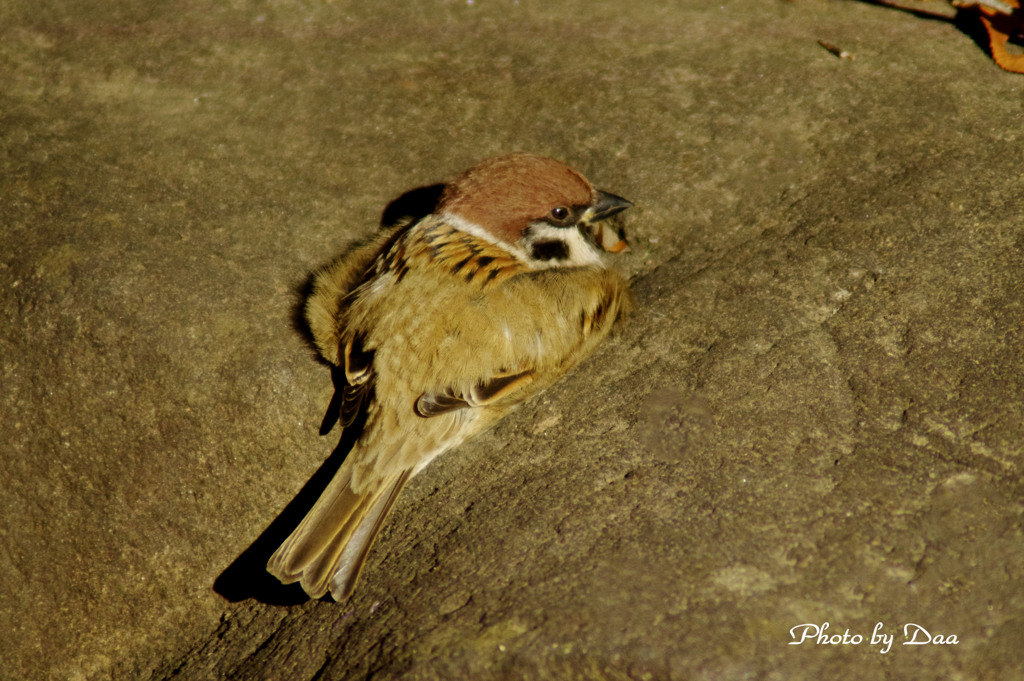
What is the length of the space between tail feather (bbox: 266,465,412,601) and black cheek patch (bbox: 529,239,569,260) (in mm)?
1034

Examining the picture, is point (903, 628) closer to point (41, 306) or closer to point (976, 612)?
point (976, 612)

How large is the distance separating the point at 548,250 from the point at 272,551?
1.54m

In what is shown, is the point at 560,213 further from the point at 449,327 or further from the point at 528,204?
the point at 449,327

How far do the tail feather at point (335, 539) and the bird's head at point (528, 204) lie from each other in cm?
102

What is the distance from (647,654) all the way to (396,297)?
1528 mm

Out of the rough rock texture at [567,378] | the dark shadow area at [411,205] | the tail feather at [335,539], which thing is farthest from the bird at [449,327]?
the dark shadow area at [411,205]

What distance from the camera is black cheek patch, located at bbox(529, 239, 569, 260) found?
330cm

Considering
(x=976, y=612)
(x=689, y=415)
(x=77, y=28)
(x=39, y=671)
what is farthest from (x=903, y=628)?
(x=77, y=28)

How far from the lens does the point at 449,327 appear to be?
9.52ft

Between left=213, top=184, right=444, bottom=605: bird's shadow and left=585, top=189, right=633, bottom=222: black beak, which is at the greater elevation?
left=585, top=189, right=633, bottom=222: black beak

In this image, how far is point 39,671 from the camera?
9.57 ft

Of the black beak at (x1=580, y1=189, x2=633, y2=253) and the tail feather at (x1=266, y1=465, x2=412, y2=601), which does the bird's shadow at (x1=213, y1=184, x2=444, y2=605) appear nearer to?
the tail feather at (x1=266, y1=465, x2=412, y2=601)

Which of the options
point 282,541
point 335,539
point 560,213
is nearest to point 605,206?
point 560,213

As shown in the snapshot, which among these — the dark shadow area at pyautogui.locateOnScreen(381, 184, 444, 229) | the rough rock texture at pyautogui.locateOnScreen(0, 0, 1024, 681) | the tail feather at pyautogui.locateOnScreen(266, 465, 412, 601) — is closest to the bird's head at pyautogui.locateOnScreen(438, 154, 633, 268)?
the rough rock texture at pyautogui.locateOnScreen(0, 0, 1024, 681)
